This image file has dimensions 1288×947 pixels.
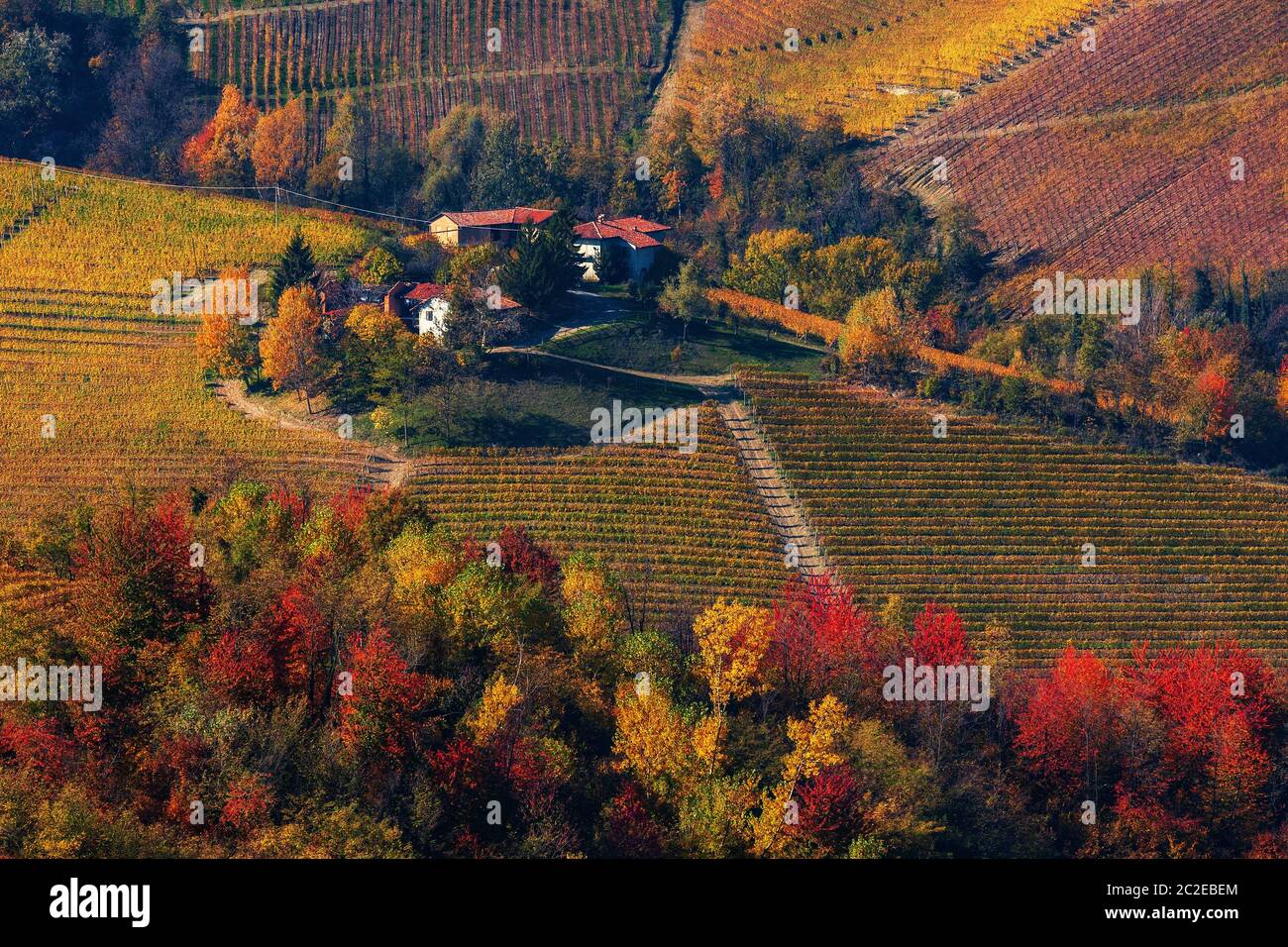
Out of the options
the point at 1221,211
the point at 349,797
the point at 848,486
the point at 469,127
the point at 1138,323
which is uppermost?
the point at 469,127

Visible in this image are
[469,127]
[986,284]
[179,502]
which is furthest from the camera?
[469,127]

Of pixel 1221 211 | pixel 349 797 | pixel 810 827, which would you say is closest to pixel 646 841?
pixel 810 827

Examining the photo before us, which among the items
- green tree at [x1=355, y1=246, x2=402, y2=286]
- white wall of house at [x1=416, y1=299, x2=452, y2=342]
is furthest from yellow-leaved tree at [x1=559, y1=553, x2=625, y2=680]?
green tree at [x1=355, y1=246, x2=402, y2=286]

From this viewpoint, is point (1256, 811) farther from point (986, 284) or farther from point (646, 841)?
point (986, 284)

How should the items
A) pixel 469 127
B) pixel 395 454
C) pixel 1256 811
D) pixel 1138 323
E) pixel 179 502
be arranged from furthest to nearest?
1. pixel 469 127
2. pixel 1138 323
3. pixel 395 454
4. pixel 179 502
5. pixel 1256 811

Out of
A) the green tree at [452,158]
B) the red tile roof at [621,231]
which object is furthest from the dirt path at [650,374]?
the green tree at [452,158]

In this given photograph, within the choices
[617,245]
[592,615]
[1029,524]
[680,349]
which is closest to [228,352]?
[680,349]

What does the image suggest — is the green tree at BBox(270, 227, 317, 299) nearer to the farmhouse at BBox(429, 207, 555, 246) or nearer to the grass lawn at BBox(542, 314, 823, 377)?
the farmhouse at BBox(429, 207, 555, 246)
